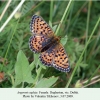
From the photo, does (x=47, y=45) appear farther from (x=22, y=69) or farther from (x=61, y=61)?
(x=22, y=69)

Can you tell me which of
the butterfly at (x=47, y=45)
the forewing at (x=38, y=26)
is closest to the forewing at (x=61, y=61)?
the butterfly at (x=47, y=45)

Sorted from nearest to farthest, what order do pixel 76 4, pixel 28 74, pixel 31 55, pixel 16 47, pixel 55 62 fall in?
pixel 28 74
pixel 55 62
pixel 16 47
pixel 31 55
pixel 76 4

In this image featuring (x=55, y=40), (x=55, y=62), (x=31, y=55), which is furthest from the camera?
(x=31, y=55)

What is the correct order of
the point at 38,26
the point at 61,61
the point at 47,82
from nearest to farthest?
1. the point at 47,82
2. the point at 61,61
3. the point at 38,26

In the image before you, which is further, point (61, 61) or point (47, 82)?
point (61, 61)

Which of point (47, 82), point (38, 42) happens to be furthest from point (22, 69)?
point (38, 42)
